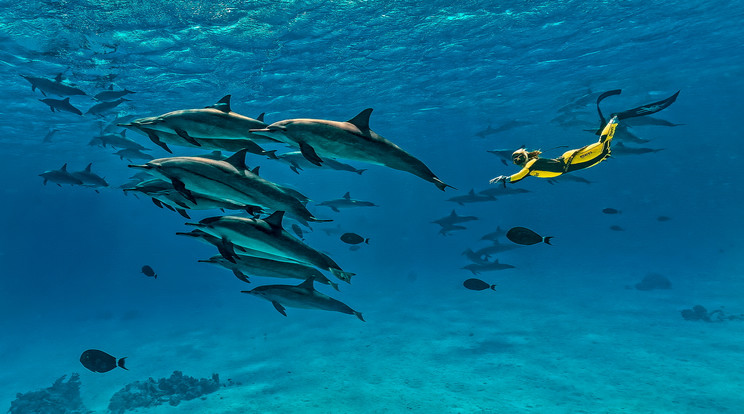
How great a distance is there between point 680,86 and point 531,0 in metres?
27.6

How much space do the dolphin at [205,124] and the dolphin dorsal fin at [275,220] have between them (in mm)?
778

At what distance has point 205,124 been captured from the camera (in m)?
3.54

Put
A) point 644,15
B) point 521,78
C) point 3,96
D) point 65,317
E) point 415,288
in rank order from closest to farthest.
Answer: point 644,15
point 3,96
point 521,78
point 415,288
point 65,317

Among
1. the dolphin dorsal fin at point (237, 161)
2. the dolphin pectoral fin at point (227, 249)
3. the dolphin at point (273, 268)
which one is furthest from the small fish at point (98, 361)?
the dolphin dorsal fin at point (237, 161)

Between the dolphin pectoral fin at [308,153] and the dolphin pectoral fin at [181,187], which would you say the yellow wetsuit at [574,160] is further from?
the dolphin pectoral fin at [181,187]

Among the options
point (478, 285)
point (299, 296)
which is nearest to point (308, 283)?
point (299, 296)

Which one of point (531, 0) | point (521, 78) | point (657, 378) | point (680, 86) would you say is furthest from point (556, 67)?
point (657, 378)

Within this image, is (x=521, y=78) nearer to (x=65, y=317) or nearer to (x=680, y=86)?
(x=680, y=86)

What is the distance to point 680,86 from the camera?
111ft

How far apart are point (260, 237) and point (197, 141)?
1.23m

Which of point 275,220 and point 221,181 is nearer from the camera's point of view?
point 221,181

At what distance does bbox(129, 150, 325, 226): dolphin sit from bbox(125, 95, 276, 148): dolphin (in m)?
0.33

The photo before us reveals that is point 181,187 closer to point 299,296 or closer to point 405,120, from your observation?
point 299,296

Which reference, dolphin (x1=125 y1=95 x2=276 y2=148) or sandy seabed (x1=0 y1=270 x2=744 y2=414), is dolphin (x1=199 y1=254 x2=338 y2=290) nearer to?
dolphin (x1=125 y1=95 x2=276 y2=148)
